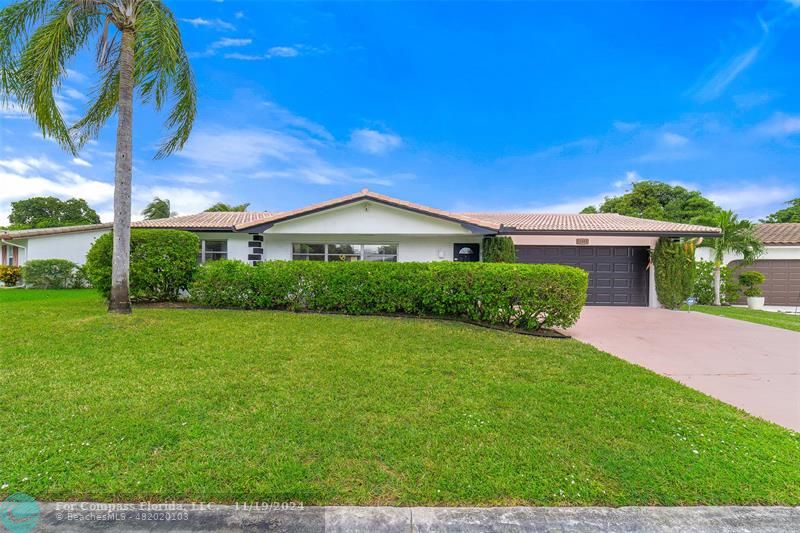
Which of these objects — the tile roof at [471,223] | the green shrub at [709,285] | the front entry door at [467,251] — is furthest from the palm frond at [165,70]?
the green shrub at [709,285]

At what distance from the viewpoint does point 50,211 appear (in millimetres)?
42531

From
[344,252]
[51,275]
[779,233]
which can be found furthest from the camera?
[51,275]

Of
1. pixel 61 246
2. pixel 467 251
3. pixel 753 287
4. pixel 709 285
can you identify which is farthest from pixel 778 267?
pixel 61 246

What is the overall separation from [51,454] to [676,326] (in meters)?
12.4

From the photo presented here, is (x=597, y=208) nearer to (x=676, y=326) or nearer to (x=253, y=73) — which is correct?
(x=676, y=326)

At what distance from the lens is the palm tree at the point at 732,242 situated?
1389 centimetres

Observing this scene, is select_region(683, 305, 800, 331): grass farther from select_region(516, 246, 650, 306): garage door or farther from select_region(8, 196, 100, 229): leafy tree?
select_region(8, 196, 100, 229): leafy tree

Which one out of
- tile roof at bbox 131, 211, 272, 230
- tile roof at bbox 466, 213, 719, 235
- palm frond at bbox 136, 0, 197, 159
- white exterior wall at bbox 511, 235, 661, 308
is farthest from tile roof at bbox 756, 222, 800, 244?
palm frond at bbox 136, 0, 197, 159

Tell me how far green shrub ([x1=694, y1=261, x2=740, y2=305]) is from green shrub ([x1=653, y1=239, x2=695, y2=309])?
126 inches

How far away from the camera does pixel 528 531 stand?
211cm

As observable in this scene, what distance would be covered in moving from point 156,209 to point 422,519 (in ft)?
119

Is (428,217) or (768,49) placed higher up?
(768,49)

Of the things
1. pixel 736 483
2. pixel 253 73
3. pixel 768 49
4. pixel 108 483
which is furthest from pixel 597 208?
pixel 108 483

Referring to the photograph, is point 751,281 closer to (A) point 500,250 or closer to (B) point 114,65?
(A) point 500,250
